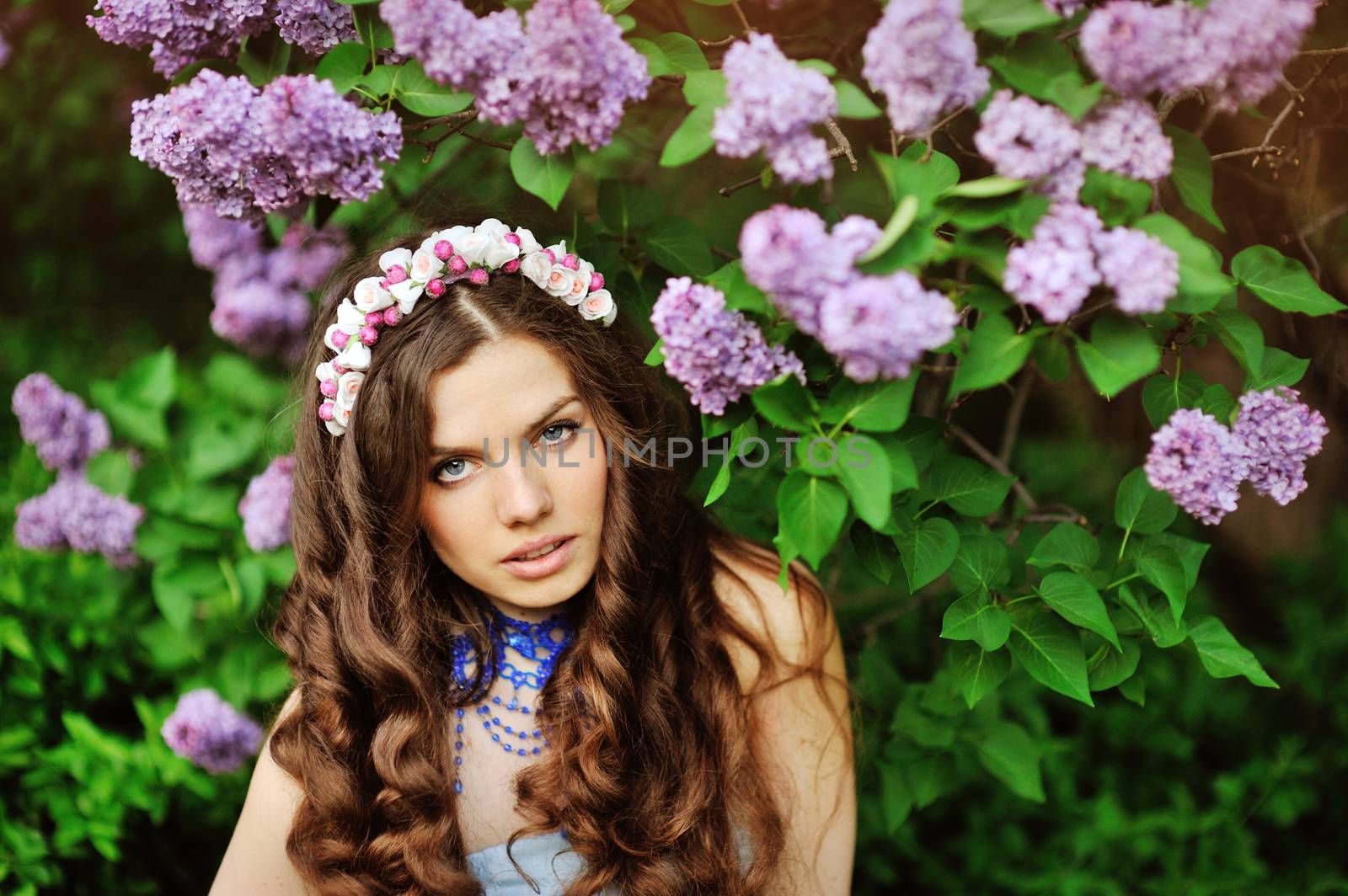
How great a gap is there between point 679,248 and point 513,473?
41cm

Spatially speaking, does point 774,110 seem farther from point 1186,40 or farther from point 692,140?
point 1186,40

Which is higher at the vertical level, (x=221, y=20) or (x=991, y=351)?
(x=221, y=20)

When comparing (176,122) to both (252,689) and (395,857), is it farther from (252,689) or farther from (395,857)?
(252,689)

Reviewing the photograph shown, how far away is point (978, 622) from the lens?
131 centimetres

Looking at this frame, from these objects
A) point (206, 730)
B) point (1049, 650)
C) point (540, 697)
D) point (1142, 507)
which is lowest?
point (206, 730)

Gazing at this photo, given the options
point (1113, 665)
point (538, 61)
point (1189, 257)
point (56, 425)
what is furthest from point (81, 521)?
point (1189, 257)

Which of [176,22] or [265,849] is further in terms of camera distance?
[265,849]

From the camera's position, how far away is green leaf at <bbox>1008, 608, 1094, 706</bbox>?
4.18ft

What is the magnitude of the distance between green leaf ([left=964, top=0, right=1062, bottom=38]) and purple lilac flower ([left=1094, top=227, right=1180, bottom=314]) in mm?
210

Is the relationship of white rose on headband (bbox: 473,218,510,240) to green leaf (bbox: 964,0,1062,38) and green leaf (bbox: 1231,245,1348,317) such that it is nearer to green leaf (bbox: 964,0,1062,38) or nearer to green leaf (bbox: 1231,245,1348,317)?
green leaf (bbox: 964,0,1062,38)

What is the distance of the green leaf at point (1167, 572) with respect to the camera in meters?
1.25

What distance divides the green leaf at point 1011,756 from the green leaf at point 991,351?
111 cm

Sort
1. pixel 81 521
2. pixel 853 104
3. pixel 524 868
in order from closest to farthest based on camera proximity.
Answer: pixel 853 104 < pixel 524 868 < pixel 81 521

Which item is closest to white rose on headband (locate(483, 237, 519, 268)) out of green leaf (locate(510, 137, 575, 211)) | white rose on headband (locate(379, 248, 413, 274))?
white rose on headband (locate(379, 248, 413, 274))
